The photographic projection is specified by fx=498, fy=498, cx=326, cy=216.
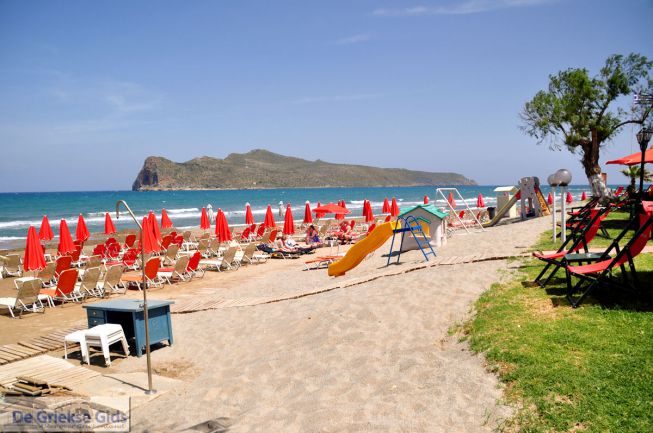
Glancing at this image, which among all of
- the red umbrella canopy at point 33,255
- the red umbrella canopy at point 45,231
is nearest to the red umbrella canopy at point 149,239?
the red umbrella canopy at point 33,255

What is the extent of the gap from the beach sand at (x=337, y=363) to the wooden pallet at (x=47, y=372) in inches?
24.8

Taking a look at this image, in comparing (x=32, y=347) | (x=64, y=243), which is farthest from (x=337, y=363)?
(x=64, y=243)

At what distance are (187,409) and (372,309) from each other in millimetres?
2827

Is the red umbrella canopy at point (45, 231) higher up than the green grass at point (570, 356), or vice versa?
the red umbrella canopy at point (45, 231)

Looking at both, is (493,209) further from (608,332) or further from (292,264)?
(608,332)

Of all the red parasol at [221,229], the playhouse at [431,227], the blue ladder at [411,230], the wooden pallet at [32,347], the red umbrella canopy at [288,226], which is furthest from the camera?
the red umbrella canopy at [288,226]

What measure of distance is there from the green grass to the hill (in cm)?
11341

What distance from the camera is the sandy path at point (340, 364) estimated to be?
4160mm

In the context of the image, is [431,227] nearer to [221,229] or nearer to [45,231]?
[221,229]

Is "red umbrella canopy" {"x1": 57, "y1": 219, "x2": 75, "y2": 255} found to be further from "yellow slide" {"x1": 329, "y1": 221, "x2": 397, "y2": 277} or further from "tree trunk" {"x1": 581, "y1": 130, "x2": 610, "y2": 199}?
"tree trunk" {"x1": 581, "y1": 130, "x2": 610, "y2": 199}

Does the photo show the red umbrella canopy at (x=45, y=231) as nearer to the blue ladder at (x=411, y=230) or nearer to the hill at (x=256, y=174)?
the blue ladder at (x=411, y=230)

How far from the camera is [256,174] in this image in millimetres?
126750

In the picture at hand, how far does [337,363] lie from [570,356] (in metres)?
2.31

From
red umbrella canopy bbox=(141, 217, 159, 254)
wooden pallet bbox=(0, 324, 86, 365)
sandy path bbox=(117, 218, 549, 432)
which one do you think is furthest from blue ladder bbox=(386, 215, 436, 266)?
red umbrella canopy bbox=(141, 217, 159, 254)
